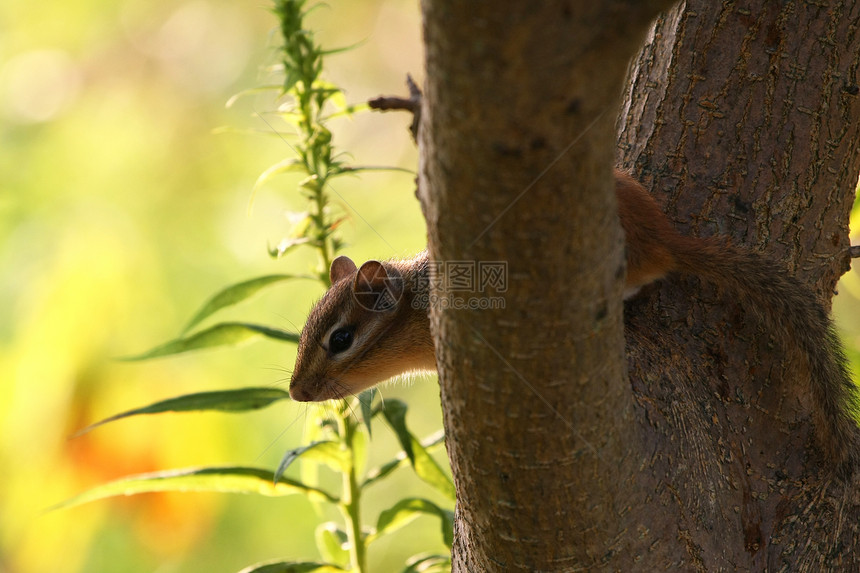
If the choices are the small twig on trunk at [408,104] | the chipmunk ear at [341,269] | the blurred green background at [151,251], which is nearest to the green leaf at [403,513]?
the blurred green background at [151,251]

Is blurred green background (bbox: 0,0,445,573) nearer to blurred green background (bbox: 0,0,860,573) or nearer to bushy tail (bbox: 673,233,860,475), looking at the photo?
blurred green background (bbox: 0,0,860,573)

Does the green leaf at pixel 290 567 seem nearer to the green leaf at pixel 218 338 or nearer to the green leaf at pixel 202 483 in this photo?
the green leaf at pixel 202 483

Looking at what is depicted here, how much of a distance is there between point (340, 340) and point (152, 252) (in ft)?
4.19

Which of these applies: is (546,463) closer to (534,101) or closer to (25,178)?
(534,101)

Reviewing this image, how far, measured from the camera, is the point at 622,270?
3.05 ft

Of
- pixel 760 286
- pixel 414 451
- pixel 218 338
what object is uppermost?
pixel 760 286

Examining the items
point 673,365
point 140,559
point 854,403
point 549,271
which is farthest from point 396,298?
point 140,559

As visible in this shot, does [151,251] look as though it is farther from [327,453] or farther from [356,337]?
[327,453]

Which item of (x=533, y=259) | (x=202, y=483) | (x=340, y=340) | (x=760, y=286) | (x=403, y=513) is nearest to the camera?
(x=533, y=259)

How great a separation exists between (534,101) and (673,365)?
2.73ft

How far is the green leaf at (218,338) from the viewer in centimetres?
165

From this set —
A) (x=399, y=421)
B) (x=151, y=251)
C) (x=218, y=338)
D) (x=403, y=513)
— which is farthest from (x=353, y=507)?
(x=151, y=251)

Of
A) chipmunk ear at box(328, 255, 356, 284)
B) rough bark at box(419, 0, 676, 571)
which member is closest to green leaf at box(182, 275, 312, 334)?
chipmunk ear at box(328, 255, 356, 284)

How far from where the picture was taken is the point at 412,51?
153 inches
